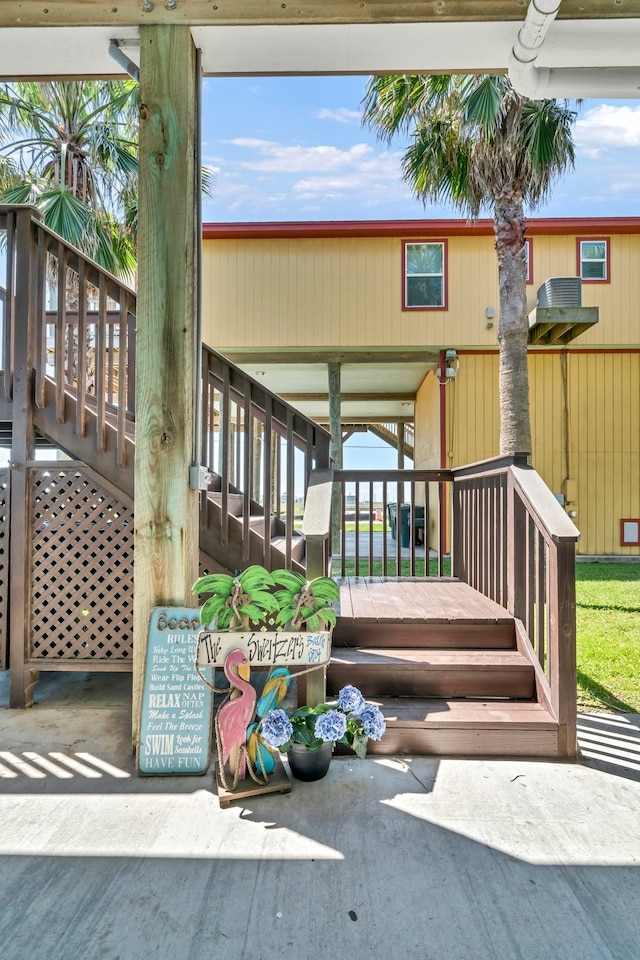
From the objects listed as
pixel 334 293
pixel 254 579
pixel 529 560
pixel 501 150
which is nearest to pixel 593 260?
pixel 501 150

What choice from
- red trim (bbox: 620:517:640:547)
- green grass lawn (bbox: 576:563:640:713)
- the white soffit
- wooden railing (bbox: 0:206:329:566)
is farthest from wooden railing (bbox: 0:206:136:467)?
red trim (bbox: 620:517:640:547)

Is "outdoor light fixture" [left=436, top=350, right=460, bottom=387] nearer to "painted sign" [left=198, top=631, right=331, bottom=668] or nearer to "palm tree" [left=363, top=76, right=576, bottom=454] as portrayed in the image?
"palm tree" [left=363, top=76, right=576, bottom=454]

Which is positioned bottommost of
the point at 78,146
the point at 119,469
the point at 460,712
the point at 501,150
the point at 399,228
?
the point at 460,712

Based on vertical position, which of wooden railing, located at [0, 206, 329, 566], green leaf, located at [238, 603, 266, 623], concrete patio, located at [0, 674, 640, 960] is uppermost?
wooden railing, located at [0, 206, 329, 566]

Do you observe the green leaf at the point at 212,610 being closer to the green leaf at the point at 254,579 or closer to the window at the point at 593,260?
the green leaf at the point at 254,579

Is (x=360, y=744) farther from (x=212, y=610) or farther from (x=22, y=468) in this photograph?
(x=22, y=468)

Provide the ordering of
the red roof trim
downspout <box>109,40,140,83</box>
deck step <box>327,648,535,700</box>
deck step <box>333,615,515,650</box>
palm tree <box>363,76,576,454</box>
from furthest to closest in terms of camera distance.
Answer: the red roof trim → palm tree <box>363,76,576,454</box> → deck step <box>333,615,515,650</box> → deck step <box>327,648,535,700</box> → downspout <box>109,40,140,83</box>

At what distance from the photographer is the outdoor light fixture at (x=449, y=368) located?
8.45 meters

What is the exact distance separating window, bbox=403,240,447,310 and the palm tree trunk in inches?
113

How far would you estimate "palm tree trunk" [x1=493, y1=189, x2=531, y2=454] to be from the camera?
528 cm

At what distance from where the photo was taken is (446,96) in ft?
18.3

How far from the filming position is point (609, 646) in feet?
12.3

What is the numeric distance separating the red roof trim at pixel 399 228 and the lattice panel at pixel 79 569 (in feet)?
21.7

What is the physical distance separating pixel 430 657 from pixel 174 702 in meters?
1.29
